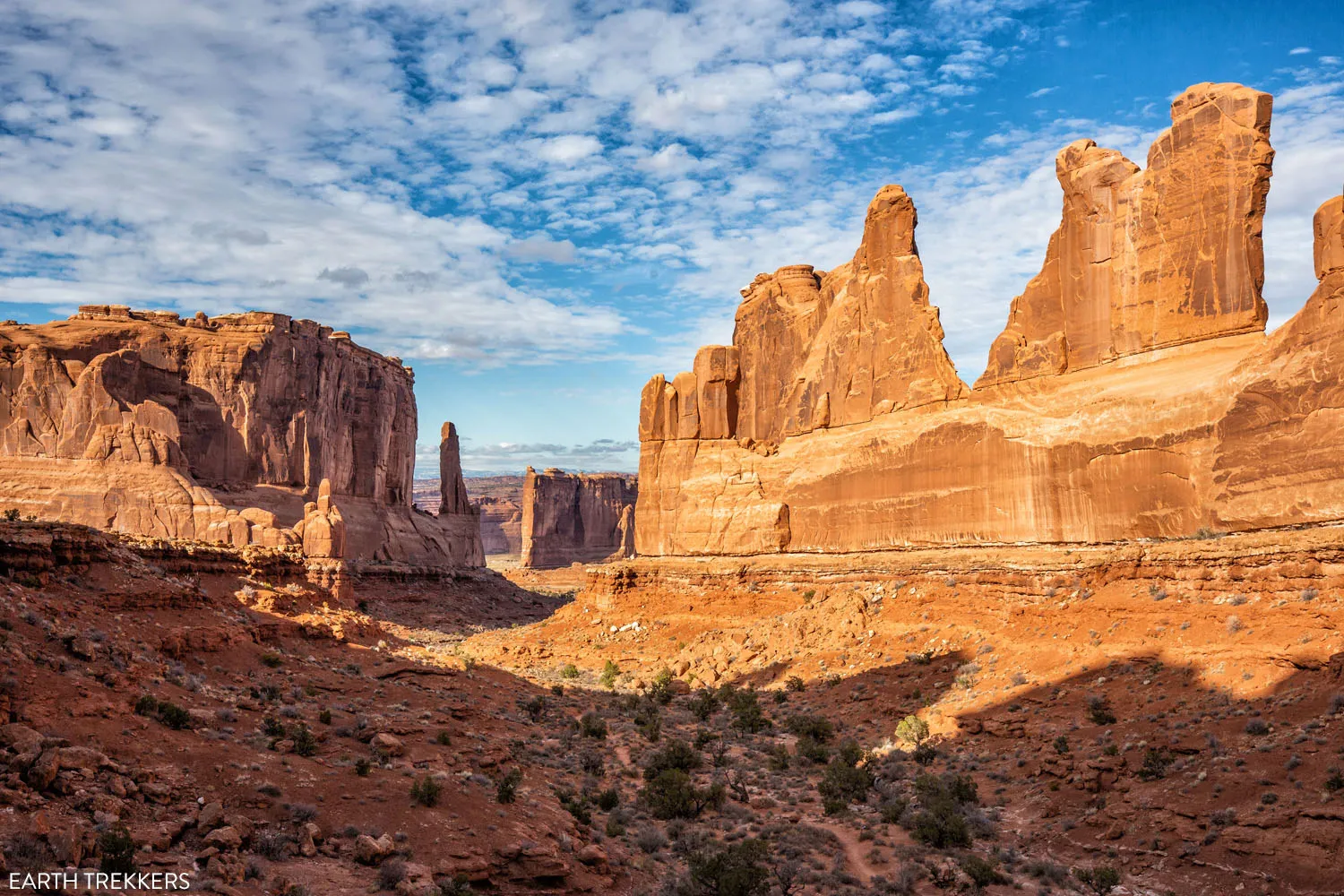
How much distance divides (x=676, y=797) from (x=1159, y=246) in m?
18.3

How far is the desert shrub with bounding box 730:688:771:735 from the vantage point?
23172 mm

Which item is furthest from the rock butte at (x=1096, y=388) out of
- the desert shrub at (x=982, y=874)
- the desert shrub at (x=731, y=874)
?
the desert shrub at (x=731, y=874)

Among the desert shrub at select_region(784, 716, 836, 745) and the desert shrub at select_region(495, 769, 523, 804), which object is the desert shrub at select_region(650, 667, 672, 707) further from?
the desert shrub at select_region(495, 769, 523, 804)

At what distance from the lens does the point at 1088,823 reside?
14.0 meters

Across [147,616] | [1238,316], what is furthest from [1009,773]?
[147,616]

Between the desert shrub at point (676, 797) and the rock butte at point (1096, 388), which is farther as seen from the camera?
the rock butte at point (1096, 388)

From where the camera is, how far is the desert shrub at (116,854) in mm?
7852

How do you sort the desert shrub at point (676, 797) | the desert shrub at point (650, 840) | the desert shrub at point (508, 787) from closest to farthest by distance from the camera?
the desert shrub at point (508, 787) → the desert shrub at point (650, 840) → the desert shrub at point (676, 797)

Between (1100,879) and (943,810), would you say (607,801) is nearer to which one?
(943,810)

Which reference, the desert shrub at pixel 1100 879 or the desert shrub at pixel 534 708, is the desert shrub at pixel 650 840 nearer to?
the desert shrub at pixel 1100 879

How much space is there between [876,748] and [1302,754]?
949cm

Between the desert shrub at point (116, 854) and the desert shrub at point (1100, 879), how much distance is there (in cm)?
1158

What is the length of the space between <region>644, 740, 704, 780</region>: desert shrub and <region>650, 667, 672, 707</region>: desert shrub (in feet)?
25.2

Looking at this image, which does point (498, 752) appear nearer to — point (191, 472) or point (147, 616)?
point (147, 616)
